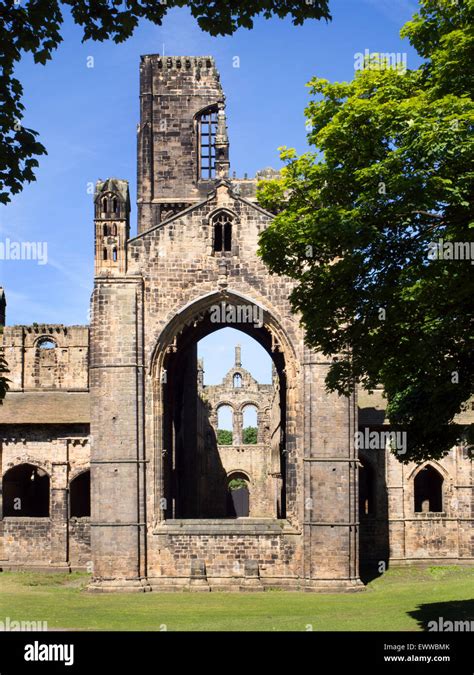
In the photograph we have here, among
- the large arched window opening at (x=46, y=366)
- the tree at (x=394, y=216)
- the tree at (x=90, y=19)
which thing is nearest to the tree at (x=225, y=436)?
the large arched window opening at (x=46, y=366)

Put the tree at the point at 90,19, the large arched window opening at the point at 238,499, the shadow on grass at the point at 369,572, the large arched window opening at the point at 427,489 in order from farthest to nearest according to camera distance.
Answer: the large arched window opening at the point at 238,499, the large arched window opening at the point at 427,489, the shadow on grass at the point at 369,572, the tree at the point at 90,19

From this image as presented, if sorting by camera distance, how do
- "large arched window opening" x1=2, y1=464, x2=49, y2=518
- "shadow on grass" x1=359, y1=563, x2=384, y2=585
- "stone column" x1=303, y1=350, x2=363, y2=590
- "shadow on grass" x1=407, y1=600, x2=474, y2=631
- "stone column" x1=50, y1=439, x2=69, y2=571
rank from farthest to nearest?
1. "large arched window opening" x1=2, y1=464, x2=49, y2=518
2. "stone column" x1=50, y1=439, x2=69, y2=571
3. "shadow on grass" x1=359, y1=563, x2=384, y2=585
4. "stone column" x1=303, y1=350, x2=363, y2=590
5. "shadow on grass" x1=407, y1=600, x2=474, y2=631

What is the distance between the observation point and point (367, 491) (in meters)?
40.2

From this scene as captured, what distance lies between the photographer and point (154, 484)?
29.9 m

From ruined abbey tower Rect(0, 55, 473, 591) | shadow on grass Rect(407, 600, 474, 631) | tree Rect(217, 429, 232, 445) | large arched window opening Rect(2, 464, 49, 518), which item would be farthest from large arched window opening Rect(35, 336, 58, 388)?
tree Rect(217, 429, 232, 445)

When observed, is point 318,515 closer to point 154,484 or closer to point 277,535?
point 277,535

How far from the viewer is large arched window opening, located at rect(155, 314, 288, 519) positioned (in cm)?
3128

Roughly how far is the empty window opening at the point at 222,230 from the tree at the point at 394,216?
957cm

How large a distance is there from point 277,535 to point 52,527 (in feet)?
38.2

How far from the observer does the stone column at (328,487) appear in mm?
29250

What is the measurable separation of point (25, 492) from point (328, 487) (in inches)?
747

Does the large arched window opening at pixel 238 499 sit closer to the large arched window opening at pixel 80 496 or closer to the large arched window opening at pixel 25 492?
the large arched window opening at pixel 25 492

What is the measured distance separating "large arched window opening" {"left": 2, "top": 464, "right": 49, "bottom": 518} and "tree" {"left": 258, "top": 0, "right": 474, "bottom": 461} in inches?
908

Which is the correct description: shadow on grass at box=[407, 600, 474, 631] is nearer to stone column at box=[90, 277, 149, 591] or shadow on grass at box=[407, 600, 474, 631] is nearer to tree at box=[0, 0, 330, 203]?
stone column at box=[90, 277, 149, 591]
